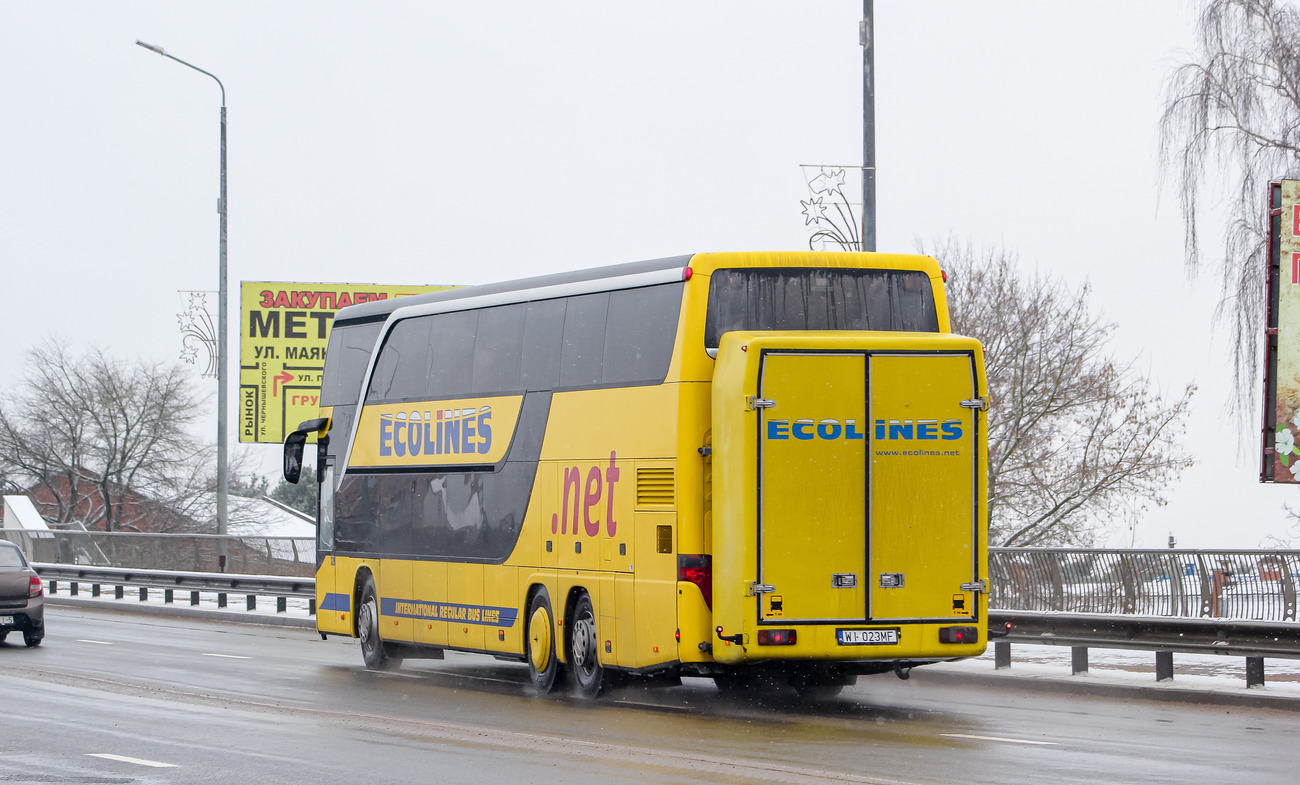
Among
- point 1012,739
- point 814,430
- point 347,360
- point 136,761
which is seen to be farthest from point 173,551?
point 1012,739

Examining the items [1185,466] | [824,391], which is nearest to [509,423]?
[824,391]

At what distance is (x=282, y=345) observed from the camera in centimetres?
4541

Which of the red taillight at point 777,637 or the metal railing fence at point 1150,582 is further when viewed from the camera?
the metal railing fence at point 1150,582

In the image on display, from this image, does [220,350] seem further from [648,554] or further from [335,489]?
[648,554]

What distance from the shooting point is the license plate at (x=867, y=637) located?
14102 millimetres

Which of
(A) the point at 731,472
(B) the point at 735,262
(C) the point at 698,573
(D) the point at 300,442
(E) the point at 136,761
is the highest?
(B) the point at 735,262

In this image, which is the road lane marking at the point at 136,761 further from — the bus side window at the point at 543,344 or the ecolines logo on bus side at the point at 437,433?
the ecolines logo on bus side at the point at 437,433

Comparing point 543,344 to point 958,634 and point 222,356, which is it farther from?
point 222,356

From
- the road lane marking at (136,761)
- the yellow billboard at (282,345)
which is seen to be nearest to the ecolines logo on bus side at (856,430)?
the road lane marking at (136,761)

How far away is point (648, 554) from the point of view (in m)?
14.9

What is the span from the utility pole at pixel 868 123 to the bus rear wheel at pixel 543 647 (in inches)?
253

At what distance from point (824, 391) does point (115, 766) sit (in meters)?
6.43

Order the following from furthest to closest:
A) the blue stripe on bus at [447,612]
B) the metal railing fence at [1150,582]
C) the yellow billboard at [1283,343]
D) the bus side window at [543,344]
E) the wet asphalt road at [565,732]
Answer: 1. the metal railing fence at [1150,582]
2. the yellow billboard at [1283,343]
3. the blue stripe on bus at [447,612]
4. the bus side window at [543,344]
5. the wet asphalt road at [565,732]

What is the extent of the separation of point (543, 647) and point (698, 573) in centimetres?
293
